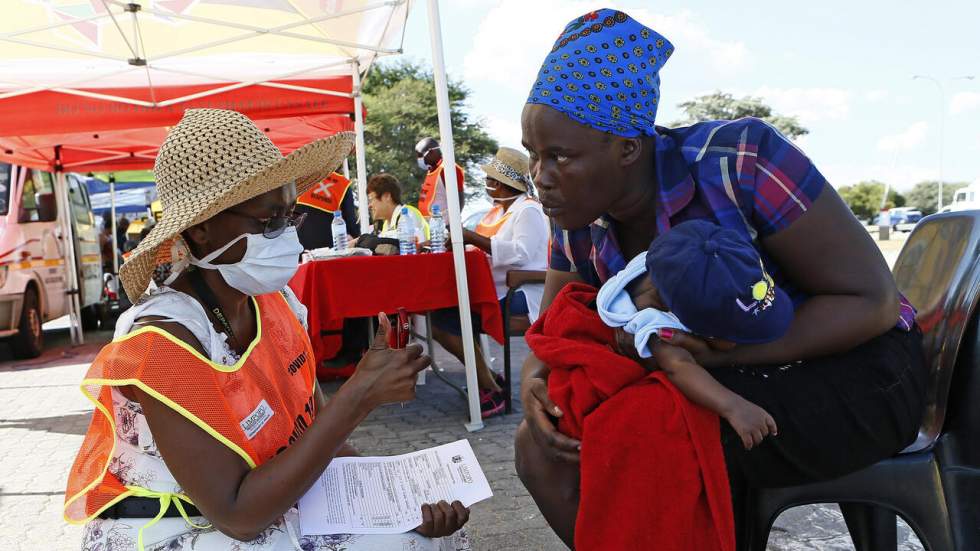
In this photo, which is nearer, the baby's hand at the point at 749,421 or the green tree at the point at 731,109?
the baby's hand at the point at 749,421

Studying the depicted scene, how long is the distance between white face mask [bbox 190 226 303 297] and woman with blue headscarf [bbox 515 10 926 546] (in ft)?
2.16

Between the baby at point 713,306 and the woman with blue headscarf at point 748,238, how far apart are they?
0.13 feet

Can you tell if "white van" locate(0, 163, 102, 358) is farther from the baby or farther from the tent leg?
the baby

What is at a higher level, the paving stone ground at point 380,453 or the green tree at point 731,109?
the green tree at point 731,109

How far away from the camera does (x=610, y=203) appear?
1.66 meters

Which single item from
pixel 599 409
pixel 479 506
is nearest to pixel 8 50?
pixel 479 506

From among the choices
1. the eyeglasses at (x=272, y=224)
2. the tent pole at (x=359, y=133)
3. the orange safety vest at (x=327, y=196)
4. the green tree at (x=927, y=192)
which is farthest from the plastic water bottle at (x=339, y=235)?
the green tree at (x=927, y=192)

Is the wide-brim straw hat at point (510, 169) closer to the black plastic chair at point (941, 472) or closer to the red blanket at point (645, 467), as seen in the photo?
the black plastic chair at point (941, 472)

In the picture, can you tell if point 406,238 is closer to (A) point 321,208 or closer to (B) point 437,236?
(B) point 437,236

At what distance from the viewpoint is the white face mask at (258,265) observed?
170cm

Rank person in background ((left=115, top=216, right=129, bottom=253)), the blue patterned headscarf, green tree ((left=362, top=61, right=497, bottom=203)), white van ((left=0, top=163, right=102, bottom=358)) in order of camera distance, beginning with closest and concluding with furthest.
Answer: the blue patterned headscarf < white van ((left=0, top=163, right=102, bottom=358)) < person in background ((left=115, top=216, right=129, bottom=253)) < green tree ((left=362, top=61, right=497, bottom=203))

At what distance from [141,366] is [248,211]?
0.45 metres

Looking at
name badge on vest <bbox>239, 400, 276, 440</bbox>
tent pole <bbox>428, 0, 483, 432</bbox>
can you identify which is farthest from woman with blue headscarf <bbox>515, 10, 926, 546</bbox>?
tent pole <bbox>428, 0, 483, 432</bbox>

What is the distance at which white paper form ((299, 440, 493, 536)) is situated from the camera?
1.66 meters
